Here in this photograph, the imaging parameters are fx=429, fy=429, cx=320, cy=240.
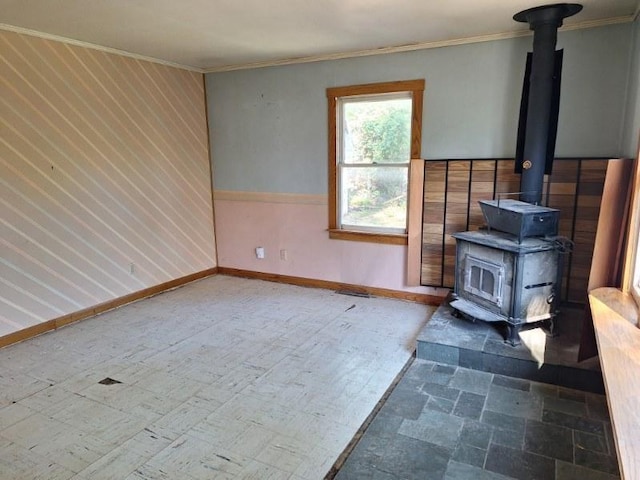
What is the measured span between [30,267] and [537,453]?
11.6 ft

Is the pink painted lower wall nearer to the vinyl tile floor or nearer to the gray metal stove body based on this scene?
the vinyl tile floor

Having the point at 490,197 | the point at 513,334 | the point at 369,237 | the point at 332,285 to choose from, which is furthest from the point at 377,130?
the point at 513,334

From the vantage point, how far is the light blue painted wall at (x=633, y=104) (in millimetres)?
2591

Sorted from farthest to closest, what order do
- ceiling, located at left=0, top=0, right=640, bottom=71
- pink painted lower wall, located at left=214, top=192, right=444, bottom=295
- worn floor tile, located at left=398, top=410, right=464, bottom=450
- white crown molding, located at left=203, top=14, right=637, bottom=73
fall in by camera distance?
pink painted lower wall, located at left=214, top=192, right=444, bottom=295
white crown molding, located at left=203, top=14, right=637, bottom=73
ceiling, located at left=0, top=0, right=640, bottom=71
worn floor tile, located at left=398, top=410, right=464, bottom=450

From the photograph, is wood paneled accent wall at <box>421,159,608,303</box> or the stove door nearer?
the stove door

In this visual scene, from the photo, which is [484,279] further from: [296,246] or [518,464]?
[296,246]

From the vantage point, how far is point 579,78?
10.3ft

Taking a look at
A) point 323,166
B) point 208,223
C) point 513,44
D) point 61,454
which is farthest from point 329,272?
point 61,454

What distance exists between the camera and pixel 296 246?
4.58 m

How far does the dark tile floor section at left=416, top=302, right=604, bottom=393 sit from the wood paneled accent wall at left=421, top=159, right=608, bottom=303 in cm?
48

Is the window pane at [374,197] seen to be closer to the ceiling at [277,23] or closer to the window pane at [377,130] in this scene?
the window pane at [377,130]

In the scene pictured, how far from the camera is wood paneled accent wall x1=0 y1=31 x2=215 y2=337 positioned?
3.15 m

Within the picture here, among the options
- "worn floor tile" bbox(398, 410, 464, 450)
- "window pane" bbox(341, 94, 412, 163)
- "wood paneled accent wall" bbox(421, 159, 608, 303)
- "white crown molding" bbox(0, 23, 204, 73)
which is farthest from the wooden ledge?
"white crown molding" bbox(0, 23, 204, 73)

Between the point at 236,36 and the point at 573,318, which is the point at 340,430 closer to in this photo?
the point at 573,318
